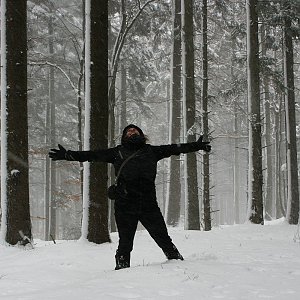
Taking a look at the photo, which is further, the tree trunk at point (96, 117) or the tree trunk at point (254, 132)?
the tree trunk at point (254, 132)

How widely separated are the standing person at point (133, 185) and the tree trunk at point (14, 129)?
3328mm

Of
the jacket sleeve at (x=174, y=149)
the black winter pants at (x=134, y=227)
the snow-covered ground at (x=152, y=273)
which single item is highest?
the jacket sleeve at (x=174, y=149)

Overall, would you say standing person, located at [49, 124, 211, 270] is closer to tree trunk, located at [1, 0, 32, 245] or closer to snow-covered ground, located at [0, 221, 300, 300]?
snow-covered ground, located at [0, 221, 300, 300]

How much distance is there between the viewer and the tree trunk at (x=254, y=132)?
13500 mm

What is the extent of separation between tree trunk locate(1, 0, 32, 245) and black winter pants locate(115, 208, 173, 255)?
370cm

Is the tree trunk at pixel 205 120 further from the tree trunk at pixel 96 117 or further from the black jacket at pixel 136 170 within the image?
the black jacket at pixel 136 170

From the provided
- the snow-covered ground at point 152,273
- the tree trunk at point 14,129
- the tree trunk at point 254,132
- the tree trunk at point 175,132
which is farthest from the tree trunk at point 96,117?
the tree trunk at point 175,132

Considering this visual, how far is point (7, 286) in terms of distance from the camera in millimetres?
5363

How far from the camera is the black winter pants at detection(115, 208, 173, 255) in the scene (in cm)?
582

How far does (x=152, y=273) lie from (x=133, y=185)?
133cm

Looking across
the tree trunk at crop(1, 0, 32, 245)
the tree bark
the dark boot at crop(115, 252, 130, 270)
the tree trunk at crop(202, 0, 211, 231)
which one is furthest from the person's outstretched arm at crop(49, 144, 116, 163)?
the tree trunk at crop(202, 0, 211, 231)

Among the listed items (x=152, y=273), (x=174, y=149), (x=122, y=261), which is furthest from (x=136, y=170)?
(x=152, y=273)

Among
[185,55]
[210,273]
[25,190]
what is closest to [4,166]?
[25,190]

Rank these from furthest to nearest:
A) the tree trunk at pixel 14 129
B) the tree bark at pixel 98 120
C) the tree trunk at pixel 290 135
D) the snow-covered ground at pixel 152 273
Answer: the tree trunk at pixel 290 135 < the tree trunk at pixel 14 129 < the tree bark at pixel 98 120 < the snow-covered ground at pixel 152 273
